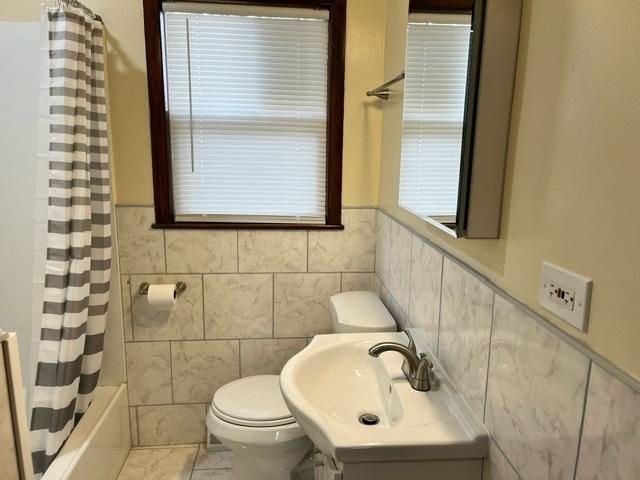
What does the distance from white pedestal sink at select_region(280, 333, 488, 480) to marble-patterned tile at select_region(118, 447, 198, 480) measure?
116cm

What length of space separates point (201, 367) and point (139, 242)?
2.30 feet

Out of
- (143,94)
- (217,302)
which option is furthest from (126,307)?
(143,94)

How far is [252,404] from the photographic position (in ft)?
6.09

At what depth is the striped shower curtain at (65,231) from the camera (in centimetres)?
171

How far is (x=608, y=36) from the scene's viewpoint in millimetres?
688

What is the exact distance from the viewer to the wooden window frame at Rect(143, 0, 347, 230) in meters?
2.00

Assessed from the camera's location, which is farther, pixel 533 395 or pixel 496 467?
pixel 496 467

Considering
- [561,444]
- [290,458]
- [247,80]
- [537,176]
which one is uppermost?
[247,80]

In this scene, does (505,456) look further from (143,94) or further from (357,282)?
(143,94)

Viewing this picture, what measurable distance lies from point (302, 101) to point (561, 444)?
1.76m

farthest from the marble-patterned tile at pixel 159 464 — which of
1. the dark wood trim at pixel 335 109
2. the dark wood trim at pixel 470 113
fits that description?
the dark wood trim at pixel 470 113

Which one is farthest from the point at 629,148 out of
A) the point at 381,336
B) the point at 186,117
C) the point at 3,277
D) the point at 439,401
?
the point at 3,277

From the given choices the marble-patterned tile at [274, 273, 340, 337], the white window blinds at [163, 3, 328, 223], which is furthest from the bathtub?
the white window blinds at [163, 3, 328, 223]

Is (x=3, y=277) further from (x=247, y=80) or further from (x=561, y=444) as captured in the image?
(x=561, y=444)
